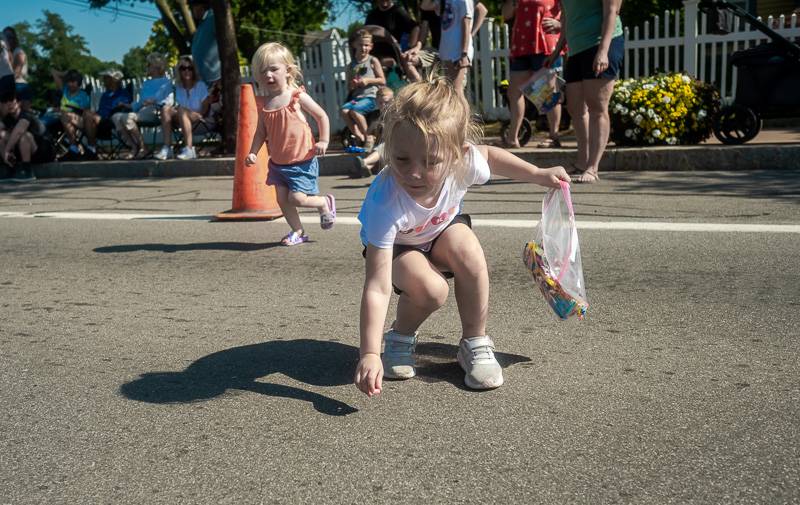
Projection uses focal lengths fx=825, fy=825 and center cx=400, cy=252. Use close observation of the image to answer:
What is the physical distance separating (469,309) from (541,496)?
97 cm

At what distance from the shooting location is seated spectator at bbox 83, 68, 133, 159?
1284cm

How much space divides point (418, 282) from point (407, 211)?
10.2 inches

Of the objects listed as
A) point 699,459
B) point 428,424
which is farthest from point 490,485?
point 699,459

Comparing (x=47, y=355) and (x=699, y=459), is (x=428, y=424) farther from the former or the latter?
(x=47, y=355)

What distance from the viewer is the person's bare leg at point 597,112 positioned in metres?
7.09

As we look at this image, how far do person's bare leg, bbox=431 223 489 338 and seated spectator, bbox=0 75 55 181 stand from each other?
1021 centimetres

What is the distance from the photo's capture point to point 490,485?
7.06ft

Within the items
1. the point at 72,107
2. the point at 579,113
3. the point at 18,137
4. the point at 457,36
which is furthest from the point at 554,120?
the point at 72,107

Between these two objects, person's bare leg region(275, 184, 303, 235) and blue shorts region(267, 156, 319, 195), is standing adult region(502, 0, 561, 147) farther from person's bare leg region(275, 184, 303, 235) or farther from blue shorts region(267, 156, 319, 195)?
person's bare leg region(275, 184, 303, 235)

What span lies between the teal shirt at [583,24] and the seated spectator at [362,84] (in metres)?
3.45

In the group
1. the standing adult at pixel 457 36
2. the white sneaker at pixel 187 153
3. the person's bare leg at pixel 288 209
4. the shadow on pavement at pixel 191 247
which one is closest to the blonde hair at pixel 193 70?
the white sneaker at pixel 187 153

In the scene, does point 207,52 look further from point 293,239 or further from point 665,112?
point 293,239

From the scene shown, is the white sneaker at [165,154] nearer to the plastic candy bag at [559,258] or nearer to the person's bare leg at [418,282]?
the plastic candy bag at [559,258]

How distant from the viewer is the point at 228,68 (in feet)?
38.3
